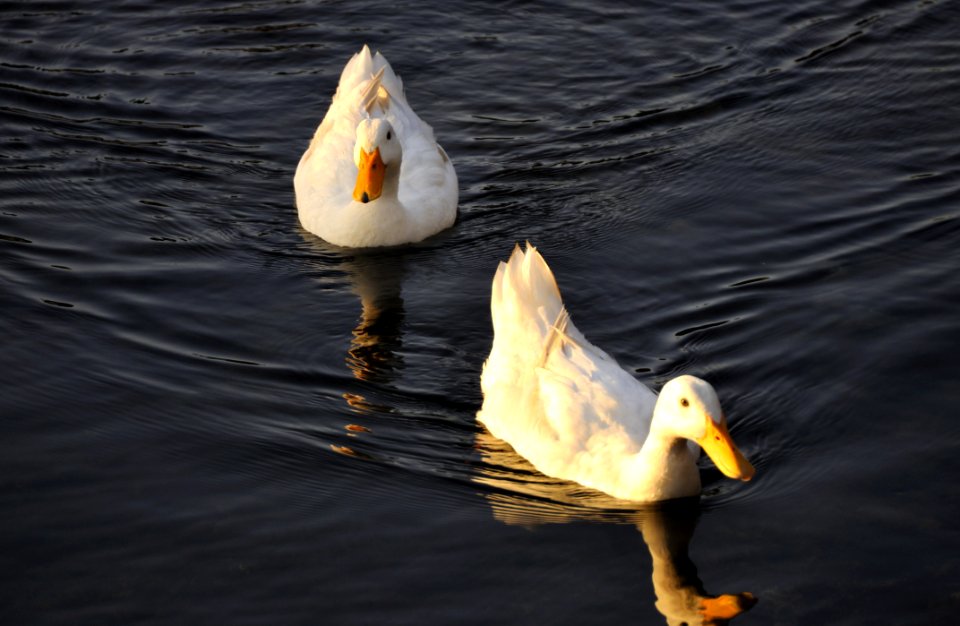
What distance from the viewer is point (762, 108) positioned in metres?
13.6

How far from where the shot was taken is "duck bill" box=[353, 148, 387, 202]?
38.0 ft

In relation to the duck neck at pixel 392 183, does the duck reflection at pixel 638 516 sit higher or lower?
lower

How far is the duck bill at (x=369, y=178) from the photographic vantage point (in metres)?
11.6

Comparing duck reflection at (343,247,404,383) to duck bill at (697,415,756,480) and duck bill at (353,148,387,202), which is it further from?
duck bill at (697,415,756,480)

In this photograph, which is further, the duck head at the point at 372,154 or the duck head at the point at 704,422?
the duck head at the point at 372,154

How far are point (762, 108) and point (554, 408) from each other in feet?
19.6

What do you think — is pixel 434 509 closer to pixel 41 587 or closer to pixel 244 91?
pixel 41 587

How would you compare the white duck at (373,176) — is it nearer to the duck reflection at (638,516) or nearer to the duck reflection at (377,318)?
the duck reflection at (377,318)

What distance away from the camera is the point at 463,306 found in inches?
415

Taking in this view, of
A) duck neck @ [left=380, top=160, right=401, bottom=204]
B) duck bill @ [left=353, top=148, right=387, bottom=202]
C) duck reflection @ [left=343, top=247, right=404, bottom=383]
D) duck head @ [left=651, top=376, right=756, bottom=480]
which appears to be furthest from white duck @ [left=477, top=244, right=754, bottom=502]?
duck neck @ [left=380, top=160, right=401, bottom=204]

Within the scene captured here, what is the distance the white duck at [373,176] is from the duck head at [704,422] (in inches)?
171

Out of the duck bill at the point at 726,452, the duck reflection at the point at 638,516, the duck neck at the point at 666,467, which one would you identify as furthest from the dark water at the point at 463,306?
the duck bill at the point at 726,452

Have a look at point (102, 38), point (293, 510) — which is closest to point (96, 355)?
point (293, 510)

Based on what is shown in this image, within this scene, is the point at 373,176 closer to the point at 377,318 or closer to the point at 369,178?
the point at 369,178
